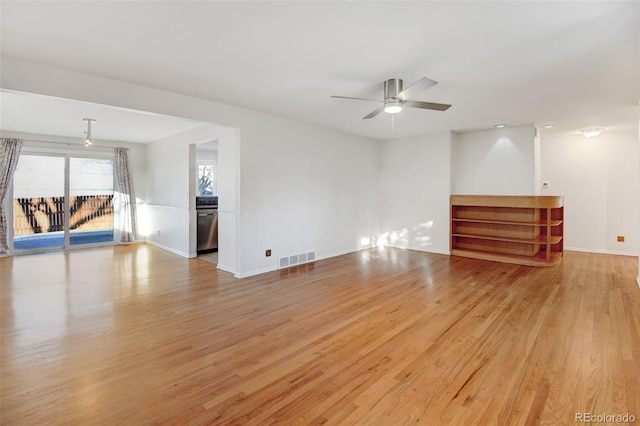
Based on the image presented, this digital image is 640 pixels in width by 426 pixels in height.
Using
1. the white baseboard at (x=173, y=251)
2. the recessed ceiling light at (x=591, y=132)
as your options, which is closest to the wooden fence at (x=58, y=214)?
the white baseboard at (x=173, y=251)

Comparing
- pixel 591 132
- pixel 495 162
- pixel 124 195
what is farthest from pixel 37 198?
pixel 591 132

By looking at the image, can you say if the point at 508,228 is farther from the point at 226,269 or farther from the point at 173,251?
the point at 173,251

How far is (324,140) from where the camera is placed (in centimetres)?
568

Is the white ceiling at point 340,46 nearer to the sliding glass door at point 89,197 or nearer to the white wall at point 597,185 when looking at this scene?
the white wall at point 597,185

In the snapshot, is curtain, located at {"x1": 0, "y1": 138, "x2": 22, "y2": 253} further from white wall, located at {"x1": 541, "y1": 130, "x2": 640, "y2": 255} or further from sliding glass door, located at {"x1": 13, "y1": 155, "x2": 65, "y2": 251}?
white wall, located at {"x1": 541, "y1": 130, "x2": 640, "y2": 255}

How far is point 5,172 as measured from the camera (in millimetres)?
5777

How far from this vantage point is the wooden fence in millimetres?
6164

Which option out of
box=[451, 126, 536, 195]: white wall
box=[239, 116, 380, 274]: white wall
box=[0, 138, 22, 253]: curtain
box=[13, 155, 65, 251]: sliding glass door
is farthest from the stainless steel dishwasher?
box=[451, 126, 536, 195]: white wall

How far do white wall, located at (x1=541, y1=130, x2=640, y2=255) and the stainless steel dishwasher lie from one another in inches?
285

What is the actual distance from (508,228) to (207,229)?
5.91 meters

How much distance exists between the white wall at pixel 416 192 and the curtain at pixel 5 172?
756 centimetres

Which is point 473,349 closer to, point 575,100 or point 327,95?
point 327,95

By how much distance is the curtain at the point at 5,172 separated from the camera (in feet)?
18.8

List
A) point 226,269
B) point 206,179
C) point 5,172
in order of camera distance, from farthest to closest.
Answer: point 206,179 < point 5,172 < point 226,269
